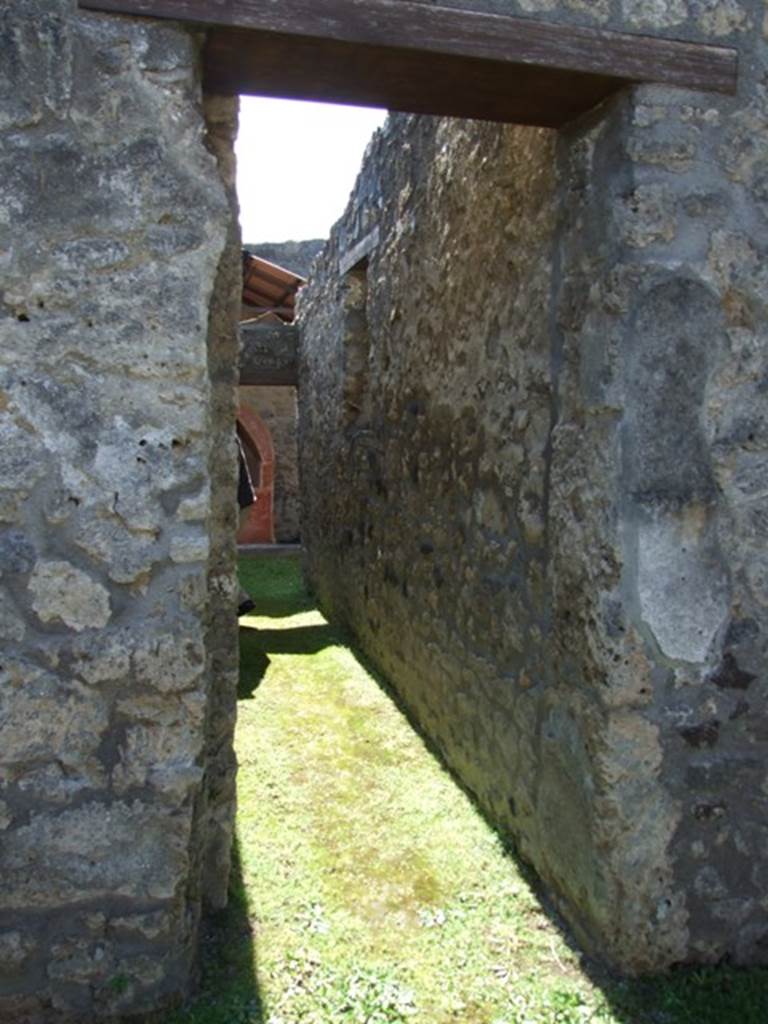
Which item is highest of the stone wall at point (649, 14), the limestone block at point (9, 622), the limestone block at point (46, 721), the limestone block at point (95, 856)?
the stone wall at point (649, 14)

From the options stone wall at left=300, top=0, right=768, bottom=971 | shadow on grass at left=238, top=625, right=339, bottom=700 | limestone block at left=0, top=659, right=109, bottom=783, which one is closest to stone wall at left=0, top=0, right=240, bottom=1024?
limestone block at left=0, top=659, right=109, bottom=783

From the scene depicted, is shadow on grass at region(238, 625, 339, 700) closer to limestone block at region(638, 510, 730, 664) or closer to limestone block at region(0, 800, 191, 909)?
limestone block at region(0, 800, 191, 909)

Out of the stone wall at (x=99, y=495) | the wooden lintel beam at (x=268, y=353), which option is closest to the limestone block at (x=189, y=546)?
the stone wall at (x=99, y=495)

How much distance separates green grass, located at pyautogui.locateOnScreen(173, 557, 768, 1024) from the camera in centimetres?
218

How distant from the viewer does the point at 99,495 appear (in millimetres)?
1944

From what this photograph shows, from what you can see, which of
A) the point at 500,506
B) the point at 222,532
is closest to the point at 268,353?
the point at 500,506

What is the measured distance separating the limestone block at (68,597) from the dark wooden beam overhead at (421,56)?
47.2 inches

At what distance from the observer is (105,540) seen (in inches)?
76.8

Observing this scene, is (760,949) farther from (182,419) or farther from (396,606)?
(396,606)

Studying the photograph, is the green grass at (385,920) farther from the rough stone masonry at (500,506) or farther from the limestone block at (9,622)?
the limestone block at (9,622)

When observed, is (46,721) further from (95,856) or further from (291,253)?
(291,253)

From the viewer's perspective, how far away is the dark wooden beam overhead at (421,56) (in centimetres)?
192

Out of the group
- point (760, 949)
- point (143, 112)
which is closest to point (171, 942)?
point (760, 949)

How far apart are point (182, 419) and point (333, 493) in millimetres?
4426
